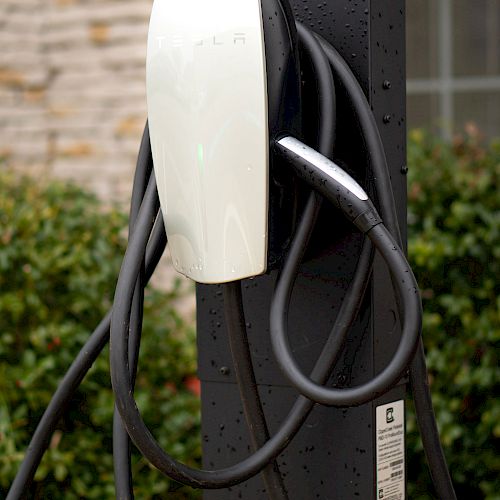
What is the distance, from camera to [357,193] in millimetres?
1289

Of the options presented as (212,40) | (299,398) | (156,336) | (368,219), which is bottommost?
(156,336)

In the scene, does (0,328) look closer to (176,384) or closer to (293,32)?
(176,384)

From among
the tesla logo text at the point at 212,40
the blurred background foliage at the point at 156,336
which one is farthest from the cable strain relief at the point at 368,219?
the blurred background foliage at the point at 156,336

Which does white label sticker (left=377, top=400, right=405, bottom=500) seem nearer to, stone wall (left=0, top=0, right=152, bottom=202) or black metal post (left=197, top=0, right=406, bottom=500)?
black metal post (left=197, top=0, right=406, bottom=500)

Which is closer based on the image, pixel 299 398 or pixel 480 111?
pixel 299 398

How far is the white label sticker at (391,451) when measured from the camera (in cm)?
148

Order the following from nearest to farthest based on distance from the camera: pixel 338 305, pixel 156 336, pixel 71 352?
pixel 338 305 → pixel 71 352 → pixel 156 336

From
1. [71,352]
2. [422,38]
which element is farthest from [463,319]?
[422,38]

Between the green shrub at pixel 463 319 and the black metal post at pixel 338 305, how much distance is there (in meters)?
1.34

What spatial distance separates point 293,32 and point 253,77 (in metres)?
A: 0.11

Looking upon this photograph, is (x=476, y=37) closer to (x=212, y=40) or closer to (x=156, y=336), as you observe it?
(x=156, y=336)

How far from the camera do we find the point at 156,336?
3010 mm

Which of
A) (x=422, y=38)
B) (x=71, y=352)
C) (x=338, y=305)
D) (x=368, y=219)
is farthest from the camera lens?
(x=422, y=38)

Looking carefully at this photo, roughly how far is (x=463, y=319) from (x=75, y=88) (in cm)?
217
